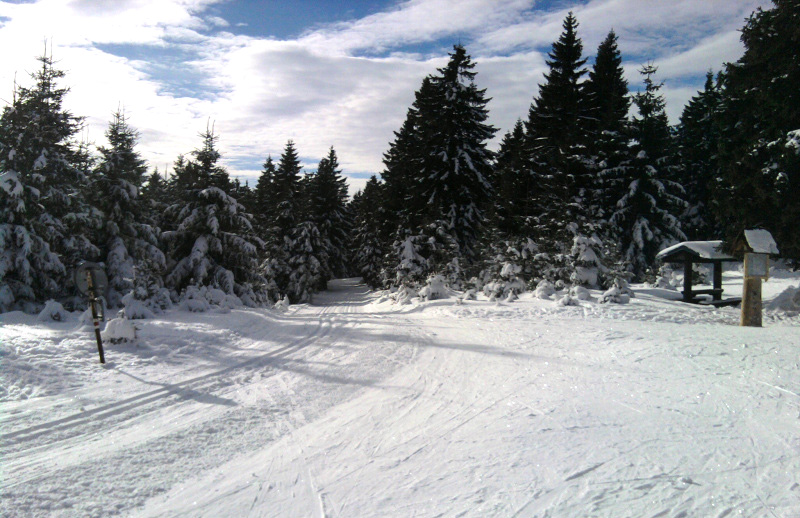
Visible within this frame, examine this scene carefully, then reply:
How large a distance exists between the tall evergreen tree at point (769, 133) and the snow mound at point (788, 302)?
46.0 inches

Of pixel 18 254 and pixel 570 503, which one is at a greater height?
pixel 18 254

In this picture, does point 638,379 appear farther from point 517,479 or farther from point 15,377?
point 15,377

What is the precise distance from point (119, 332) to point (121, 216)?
10108 mm

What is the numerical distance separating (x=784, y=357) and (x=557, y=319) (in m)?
5.72

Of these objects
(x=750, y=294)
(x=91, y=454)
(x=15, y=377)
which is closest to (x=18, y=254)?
(x=15, y=377)

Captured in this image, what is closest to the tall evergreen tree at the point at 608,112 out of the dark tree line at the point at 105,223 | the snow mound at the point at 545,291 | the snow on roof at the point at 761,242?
the snow mound at the point at 545,291

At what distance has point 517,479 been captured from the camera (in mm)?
4406

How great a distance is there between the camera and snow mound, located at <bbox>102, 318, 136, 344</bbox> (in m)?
9.41

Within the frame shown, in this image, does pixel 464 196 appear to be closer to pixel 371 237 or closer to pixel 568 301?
pixel 568 301

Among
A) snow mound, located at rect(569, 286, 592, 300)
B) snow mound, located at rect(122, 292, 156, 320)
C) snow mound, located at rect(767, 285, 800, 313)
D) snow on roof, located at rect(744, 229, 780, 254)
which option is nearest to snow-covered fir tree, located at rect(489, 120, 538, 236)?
snow mound, located at rect(569, 286, 592, 300)

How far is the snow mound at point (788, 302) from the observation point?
14.0 metres

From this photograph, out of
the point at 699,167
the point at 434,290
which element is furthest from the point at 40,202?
the point at 699,167

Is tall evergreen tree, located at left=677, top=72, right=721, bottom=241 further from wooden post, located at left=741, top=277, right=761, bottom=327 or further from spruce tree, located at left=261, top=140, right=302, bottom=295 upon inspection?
spruce tree, located at left=261, top=140, right=302, bottom=295

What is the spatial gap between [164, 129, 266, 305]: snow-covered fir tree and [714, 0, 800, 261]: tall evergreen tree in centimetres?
1881
